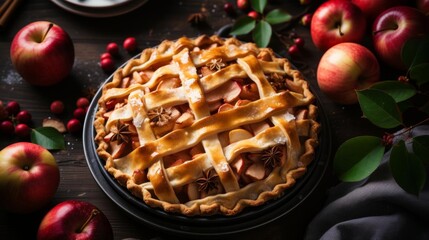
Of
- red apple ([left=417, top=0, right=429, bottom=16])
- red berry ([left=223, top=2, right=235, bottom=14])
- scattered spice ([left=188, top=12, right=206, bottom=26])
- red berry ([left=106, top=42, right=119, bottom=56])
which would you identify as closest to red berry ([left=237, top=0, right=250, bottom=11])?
red berry ([left=223, top=2, right=235, bottom=14])

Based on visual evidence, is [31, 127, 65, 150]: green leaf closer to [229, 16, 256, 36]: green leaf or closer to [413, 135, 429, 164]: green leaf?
[229, 16, 256, 36]: green leaf

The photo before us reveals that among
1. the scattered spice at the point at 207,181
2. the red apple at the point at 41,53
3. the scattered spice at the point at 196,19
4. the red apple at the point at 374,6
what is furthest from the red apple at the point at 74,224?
the red apple at the point at 374,6

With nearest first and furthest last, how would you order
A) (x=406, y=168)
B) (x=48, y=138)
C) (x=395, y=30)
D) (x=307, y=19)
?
1. (x=406, y=168)
2. (x=48, y=138)
3. (x=395, y=30)
4. (x=307, y=19)

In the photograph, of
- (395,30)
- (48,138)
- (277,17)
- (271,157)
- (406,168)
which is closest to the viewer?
(406,168)

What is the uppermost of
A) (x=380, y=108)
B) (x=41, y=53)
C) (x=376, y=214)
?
(x=380, y=108)

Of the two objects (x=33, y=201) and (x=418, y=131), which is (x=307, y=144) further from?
→ (x=33, y=201)

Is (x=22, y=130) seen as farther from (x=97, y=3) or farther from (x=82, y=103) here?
(x=97, y=3)

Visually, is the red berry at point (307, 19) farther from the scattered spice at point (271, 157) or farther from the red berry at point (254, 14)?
the scattered spice at point (271, 157)

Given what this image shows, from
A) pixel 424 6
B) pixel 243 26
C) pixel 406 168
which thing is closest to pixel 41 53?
pixel 243 26
